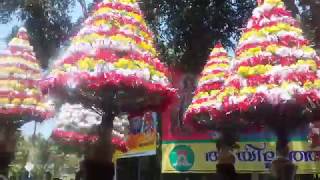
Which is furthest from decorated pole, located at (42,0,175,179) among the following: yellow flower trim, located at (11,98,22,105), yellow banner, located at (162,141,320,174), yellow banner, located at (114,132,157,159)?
yellow banner, located at (114,132,157,159)

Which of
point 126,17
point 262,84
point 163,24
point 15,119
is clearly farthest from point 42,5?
point 262,84

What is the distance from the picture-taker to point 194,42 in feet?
39.8

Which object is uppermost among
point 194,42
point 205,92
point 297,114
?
point 194,42

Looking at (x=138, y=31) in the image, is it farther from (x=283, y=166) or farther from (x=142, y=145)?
(x=142, y=145)

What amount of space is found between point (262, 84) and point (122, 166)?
10653 mm

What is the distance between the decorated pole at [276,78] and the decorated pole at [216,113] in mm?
486

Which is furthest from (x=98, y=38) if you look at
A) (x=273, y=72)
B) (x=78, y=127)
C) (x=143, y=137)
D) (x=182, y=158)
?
(x=143, y=137)

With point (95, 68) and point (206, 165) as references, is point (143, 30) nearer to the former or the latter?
point (95, 68)

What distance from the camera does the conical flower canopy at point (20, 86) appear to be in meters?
7.74

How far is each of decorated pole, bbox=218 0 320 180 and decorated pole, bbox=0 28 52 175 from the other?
115 inches

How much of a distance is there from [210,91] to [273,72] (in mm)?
2267

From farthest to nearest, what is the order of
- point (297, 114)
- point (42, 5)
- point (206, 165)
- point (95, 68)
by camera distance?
1. point (206, 165)
2. point (42, 5)
3. point (297, 114)
4. point (95, 68)

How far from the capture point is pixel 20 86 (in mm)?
7957

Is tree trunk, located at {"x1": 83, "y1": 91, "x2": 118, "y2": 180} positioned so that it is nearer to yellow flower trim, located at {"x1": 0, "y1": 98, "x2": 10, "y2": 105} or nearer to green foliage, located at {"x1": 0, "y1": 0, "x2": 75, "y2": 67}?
yellow flower trim, located at {"x1": 0, "y1": 98, "x2": 10, "y2": 105}
